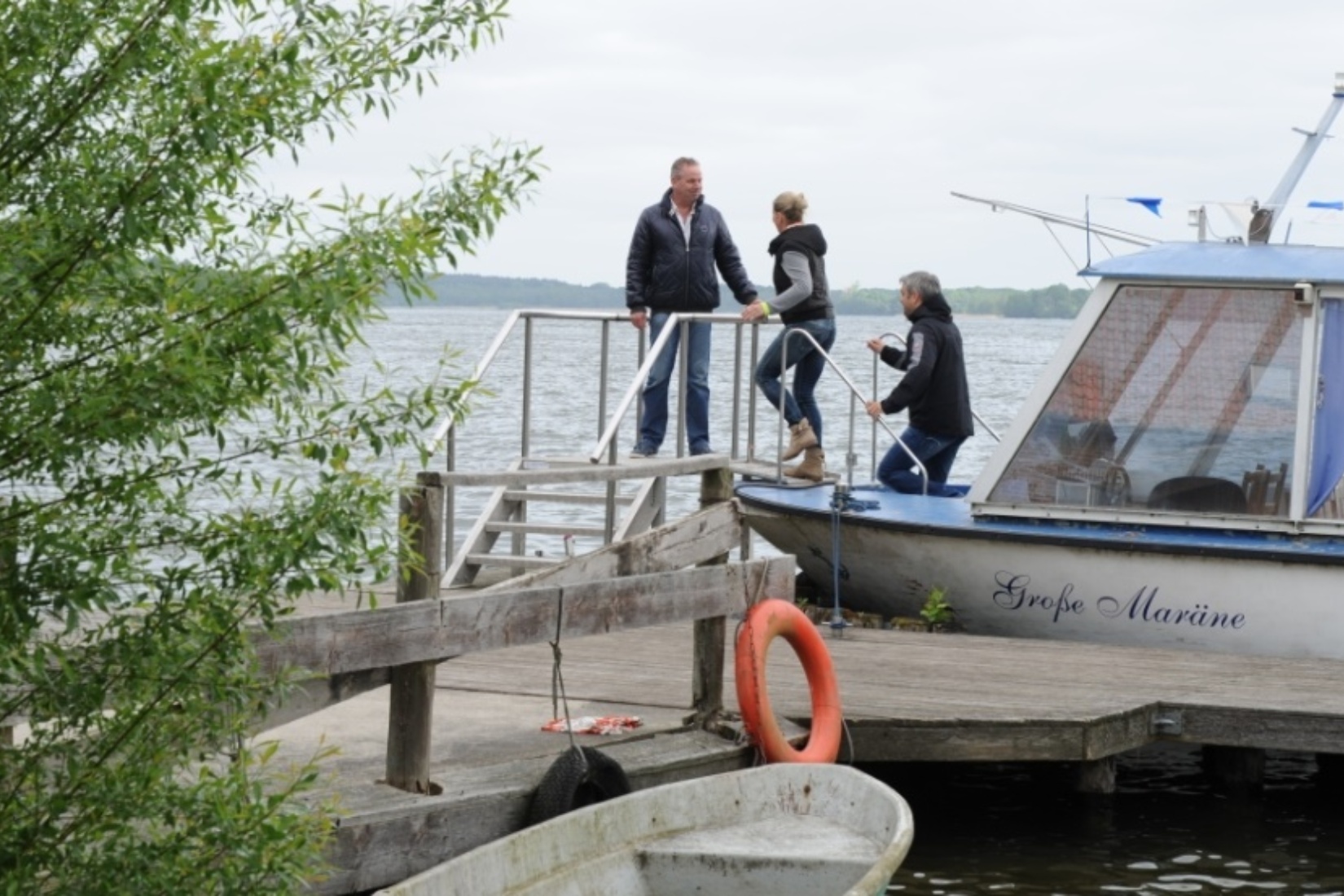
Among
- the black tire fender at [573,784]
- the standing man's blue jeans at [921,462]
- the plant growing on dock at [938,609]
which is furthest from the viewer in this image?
the standing man's blue jeans at [921,462]

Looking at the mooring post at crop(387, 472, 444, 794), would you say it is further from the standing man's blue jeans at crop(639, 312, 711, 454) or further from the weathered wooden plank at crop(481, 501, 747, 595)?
the standing man's blue jeans at crop(639, 312, 711, 454)

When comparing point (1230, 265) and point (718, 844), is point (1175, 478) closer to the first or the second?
point (1230, 265)

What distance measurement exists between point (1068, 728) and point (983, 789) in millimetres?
1531

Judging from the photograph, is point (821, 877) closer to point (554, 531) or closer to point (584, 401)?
point (554, 531)

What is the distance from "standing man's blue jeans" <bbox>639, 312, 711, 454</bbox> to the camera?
12883 mm

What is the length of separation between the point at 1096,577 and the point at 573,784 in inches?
196

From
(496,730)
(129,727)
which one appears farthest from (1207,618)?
(129,727)

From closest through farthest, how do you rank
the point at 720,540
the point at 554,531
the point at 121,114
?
the point at 121,114 → the point at 720,540 → the point at 554,531

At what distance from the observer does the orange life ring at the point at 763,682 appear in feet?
26.7

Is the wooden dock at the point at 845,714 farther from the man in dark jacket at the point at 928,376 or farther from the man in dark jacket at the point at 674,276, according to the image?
the man in dark jacket at the point at 674,276

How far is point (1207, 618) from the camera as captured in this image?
37.6ft

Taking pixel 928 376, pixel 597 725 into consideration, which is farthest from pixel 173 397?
pixel 928 376

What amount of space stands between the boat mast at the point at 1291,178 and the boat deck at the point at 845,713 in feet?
7.81

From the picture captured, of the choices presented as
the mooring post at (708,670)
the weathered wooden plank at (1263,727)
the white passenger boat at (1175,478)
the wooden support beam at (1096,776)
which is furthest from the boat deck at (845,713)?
the white passenger boat at (1175,478)
